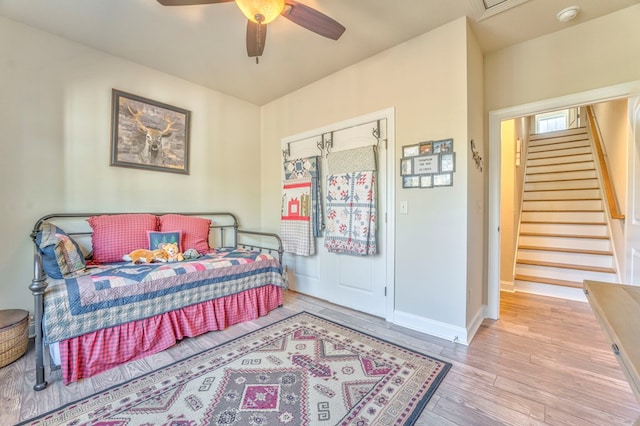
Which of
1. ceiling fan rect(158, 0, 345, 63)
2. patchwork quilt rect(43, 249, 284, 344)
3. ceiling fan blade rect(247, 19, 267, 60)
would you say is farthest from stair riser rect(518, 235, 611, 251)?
ceiling fan blade rect(247, 19, 267, 60)

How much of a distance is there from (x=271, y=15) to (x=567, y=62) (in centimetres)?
238

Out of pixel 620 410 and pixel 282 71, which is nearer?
pixel 620 410

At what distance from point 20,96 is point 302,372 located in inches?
119

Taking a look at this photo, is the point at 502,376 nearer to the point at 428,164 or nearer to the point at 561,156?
the point at 428,164

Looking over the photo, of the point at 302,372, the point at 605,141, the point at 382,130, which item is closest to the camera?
the point at 302,372

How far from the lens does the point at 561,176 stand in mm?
4551

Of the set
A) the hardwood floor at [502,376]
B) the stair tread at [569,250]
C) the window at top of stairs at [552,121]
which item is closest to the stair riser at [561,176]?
the stair tread at [569,250]

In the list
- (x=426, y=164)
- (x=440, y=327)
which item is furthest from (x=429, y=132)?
(x=440, y=327)

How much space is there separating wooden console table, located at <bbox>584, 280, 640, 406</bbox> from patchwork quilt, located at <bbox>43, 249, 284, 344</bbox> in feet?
7.55

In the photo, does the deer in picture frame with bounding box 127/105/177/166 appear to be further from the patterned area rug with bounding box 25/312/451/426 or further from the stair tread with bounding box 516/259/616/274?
the stair tread with bounding box 516/259/616/274

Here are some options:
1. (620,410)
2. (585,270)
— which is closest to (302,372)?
(620,410)

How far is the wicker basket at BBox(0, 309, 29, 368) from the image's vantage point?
5.78 feet

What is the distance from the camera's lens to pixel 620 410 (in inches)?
56.5

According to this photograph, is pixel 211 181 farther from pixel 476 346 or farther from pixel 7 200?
pixel 476 346
